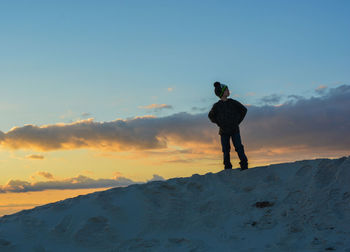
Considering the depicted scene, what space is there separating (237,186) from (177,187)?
1.29m

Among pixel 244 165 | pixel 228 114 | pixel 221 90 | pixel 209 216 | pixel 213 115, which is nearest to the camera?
pixel 209 216

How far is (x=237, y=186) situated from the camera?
8.38 meters

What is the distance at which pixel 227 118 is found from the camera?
945 cm

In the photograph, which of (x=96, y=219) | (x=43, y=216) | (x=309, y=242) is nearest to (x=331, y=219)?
(x=309, y=242)

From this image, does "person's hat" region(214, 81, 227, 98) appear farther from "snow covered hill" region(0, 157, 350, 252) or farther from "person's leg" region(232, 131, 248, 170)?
"snow covered hill" region(0, 157, 350, 252)

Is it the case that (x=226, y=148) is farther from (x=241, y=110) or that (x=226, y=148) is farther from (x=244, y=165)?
(x=241, y=110)

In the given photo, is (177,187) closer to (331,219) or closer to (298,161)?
(298,161)

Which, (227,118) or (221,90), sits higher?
(221,90)

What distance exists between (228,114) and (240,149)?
2.89 feet

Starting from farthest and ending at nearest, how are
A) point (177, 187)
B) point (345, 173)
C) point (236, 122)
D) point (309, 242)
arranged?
point (236, 122), point (177, 187), point (345, 173), point (309, 242)

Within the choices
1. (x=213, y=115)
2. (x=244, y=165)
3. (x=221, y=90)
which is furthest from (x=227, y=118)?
(x=244, y=165)

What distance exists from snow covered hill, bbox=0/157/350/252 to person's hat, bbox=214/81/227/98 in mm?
2007

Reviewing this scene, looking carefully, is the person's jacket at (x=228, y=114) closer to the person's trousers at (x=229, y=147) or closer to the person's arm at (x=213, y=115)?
the person's arm at (x=213, y=115)

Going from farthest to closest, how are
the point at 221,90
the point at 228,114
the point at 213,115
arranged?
the point at 213,115, the point at 221,90, the point at 228,114
